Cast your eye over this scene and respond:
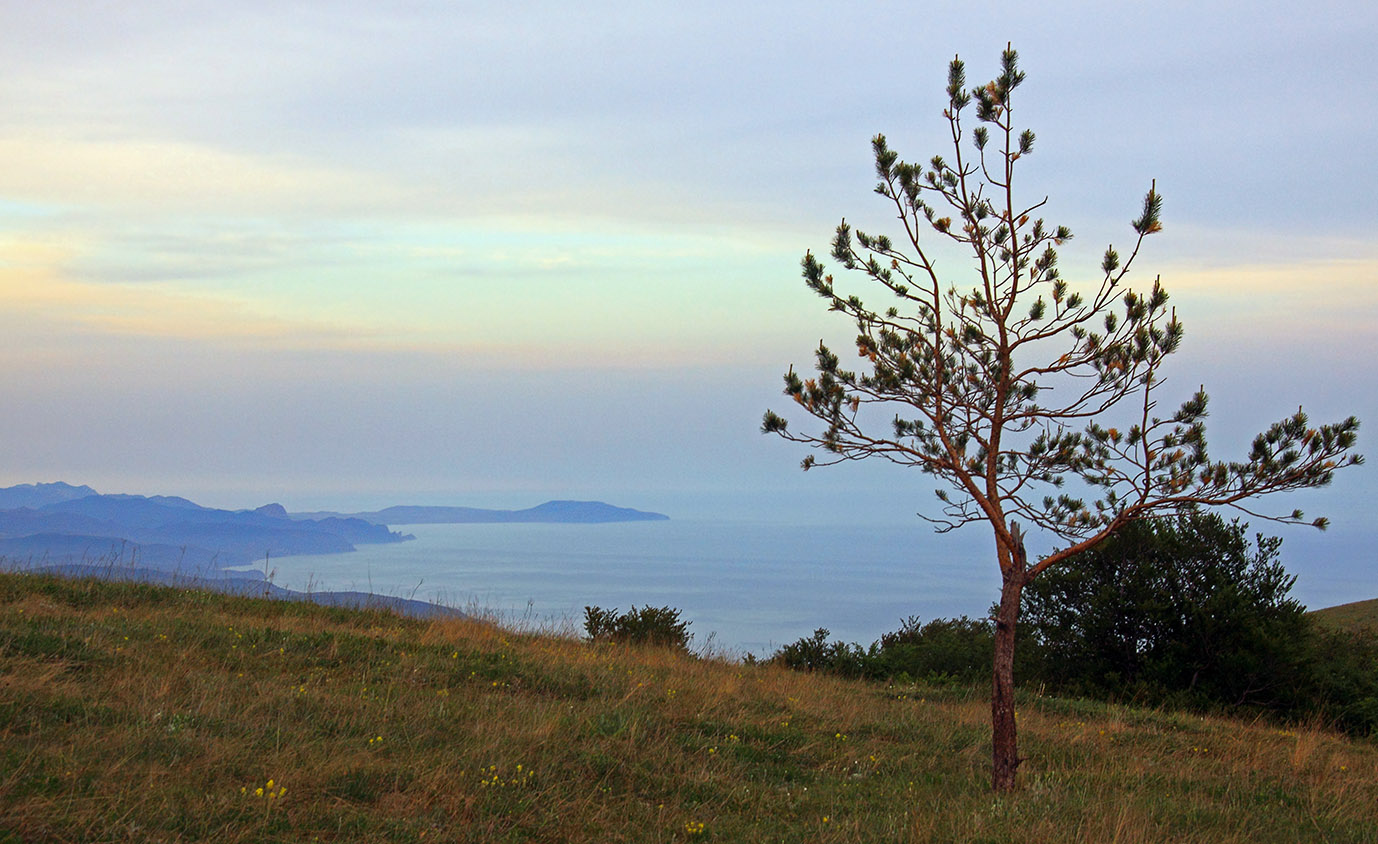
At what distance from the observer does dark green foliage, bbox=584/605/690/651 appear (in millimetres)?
14789

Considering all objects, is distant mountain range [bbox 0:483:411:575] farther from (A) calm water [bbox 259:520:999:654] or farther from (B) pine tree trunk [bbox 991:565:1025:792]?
(B) pine tree trunk [bbox 991:565:1025:792]

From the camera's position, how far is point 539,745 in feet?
21.8

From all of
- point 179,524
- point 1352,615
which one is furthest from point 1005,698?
point 179,524

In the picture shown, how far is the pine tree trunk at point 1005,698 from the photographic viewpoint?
6.69 m

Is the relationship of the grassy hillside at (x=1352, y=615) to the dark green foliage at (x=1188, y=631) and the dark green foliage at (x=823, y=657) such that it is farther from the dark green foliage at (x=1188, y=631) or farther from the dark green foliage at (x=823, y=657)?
the dark green foliage at (x=823, y=657)

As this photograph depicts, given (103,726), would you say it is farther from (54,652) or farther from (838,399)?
(838,399)

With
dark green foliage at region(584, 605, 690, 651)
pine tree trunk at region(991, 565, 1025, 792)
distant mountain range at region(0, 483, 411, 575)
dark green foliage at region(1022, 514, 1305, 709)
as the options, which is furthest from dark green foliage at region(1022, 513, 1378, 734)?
distant mountain range at region(0, 483, 411, 575)

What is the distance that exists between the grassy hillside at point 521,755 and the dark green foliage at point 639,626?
409 centimetres

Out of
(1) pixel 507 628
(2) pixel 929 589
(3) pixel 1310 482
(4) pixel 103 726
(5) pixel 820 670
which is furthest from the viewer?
(2) pixel 929 589

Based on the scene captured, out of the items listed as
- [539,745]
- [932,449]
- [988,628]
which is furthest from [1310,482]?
[988,628]

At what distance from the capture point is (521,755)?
6.34m

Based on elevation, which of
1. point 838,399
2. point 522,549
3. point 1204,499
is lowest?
point 522,549

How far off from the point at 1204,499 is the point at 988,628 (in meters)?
15.0

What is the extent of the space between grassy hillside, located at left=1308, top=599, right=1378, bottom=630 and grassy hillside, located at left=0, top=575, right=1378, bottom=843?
2574 cm
